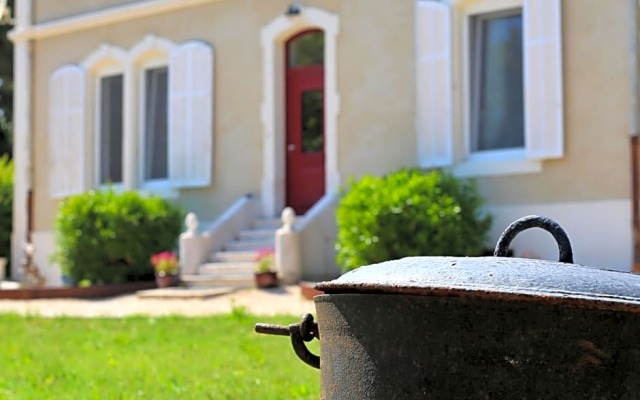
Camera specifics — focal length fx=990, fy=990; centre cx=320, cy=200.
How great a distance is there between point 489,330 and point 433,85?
9.60 metres

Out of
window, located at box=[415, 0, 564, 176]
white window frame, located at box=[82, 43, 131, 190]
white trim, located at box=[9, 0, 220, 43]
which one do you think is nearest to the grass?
window, located at box=[415, 0, 564, 176]

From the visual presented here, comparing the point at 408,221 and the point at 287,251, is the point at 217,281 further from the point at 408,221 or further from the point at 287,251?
the point at 408,221

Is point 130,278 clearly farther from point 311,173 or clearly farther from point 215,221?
point 311,173

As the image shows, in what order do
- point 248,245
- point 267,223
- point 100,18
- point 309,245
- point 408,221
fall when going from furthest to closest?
point 100,18, point 267,223, point 248,245, point 309,245, point 408,221

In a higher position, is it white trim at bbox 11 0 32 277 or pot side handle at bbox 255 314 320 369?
white trim at bbox 11 0 32 277

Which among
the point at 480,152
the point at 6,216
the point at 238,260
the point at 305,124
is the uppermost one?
the point at 305,124

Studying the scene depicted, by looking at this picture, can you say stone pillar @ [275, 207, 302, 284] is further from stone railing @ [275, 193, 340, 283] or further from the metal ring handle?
the metal ring handle

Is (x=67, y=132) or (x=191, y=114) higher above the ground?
(x=191, y=114)

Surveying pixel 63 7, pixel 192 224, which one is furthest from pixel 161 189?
pixel 63 7

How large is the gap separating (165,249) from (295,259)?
2248 millimetres

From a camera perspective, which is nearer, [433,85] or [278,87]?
[433,85]

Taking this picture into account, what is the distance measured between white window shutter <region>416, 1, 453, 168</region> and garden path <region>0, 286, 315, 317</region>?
2183 mm

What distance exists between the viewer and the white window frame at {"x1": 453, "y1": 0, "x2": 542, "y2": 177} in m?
10.6

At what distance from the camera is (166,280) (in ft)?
38.3
